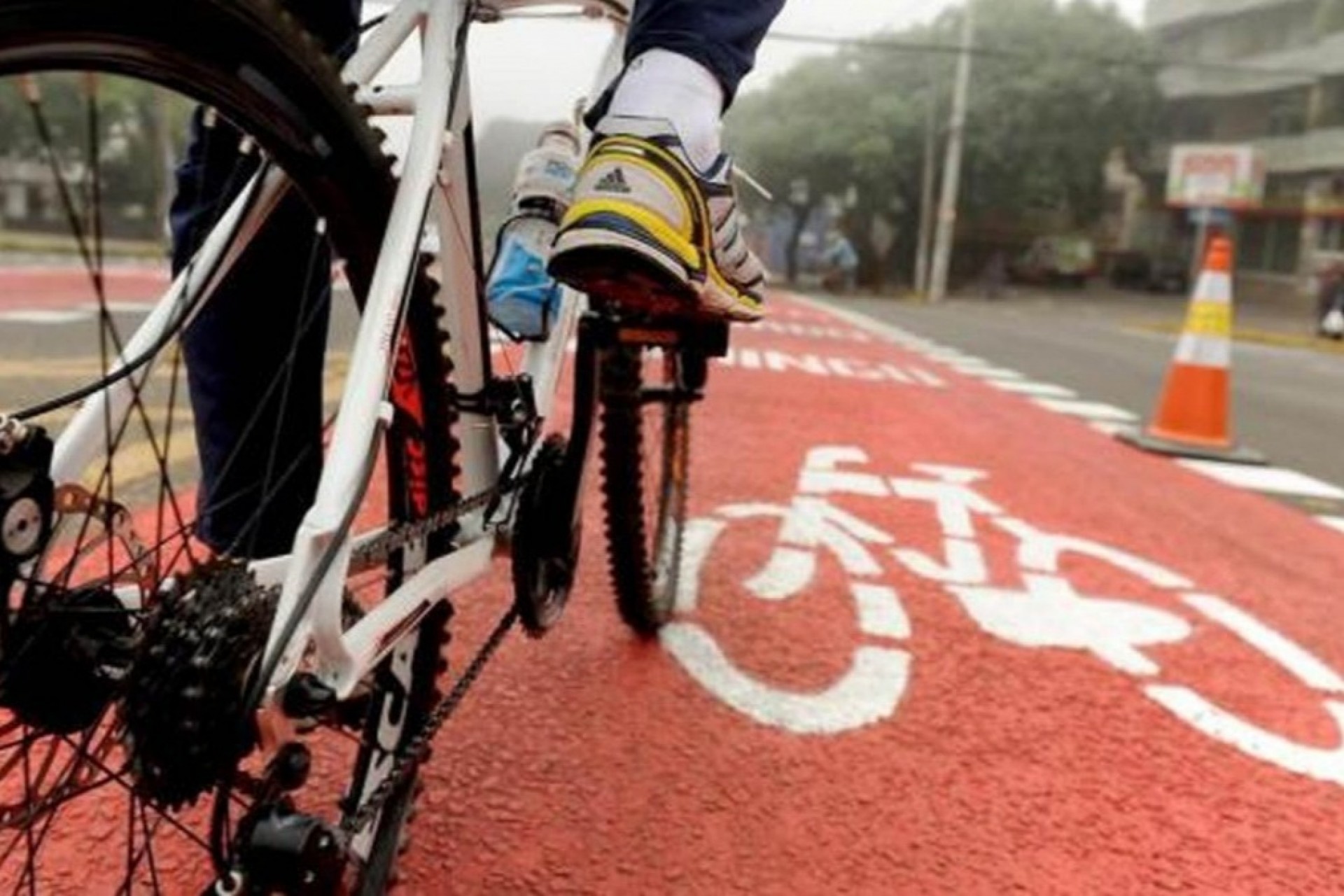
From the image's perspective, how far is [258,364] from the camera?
1.57 meters

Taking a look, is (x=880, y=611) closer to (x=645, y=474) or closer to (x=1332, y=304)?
(x=645, y=474)

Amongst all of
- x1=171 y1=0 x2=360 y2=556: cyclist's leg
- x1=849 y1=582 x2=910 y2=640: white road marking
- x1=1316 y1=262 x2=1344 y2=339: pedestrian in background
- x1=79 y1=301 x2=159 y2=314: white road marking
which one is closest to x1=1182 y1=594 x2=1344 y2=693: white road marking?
x1=849 y1=582 x2=910 y2=640: white road marking

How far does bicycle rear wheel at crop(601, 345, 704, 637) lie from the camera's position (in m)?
1.96

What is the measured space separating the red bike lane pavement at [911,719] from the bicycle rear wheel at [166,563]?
363 millimetres

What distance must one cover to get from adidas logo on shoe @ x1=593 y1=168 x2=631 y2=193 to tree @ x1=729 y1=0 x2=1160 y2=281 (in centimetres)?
3855

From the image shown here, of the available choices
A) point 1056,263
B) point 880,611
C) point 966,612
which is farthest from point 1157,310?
point 880,611

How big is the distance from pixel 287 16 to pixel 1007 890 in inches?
53.6

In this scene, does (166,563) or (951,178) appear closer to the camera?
(166,563)

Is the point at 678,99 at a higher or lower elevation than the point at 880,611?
higher

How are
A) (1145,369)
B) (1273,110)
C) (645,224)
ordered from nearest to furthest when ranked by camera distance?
(645,224)
(1145,369)
(1273,110)

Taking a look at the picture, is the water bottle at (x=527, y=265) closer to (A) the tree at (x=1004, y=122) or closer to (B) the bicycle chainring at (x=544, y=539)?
(B) the bicycle chainring at (x=544, y=539)

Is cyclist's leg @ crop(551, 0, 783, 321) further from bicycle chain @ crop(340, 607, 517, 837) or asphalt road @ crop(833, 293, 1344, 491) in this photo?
asphalt road @ crop(833, 293, 1344, 491)

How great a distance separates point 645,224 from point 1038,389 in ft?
26.8

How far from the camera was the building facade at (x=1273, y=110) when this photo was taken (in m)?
39.0
